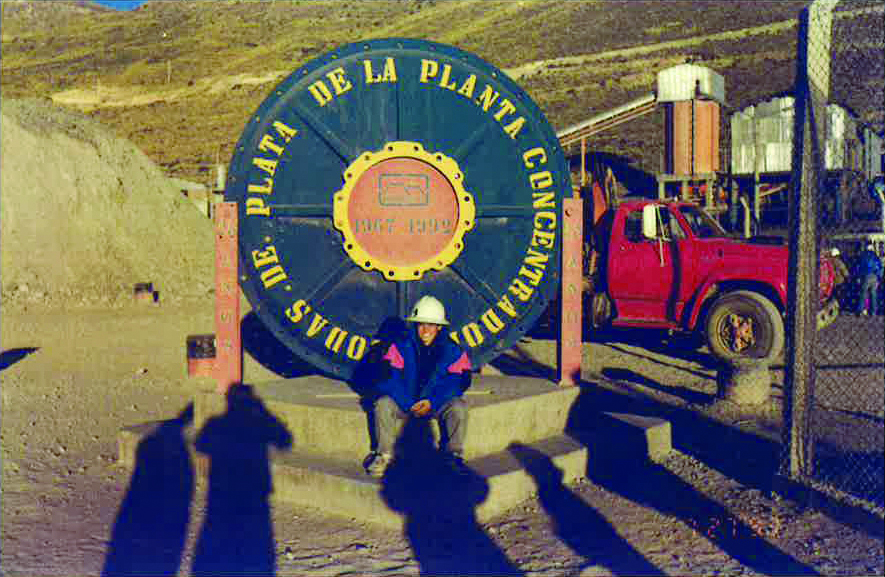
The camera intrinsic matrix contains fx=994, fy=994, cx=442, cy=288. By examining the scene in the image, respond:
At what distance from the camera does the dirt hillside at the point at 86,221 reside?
2053 cm

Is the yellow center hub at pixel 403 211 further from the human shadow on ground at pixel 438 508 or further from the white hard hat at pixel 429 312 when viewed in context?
the human shadow on ground at pixel 438 508

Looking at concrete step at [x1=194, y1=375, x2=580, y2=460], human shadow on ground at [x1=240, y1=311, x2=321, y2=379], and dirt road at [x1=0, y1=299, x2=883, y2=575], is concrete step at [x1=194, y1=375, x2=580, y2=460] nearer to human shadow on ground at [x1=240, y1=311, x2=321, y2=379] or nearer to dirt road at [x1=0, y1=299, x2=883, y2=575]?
dirt road at [x1=0, y1=299, x2=883, y2=575]

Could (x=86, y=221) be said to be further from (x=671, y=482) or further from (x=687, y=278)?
(x=671, y=482)

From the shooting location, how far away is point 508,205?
805 centimetres

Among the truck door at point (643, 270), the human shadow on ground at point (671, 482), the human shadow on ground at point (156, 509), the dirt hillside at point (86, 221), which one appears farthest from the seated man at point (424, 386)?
the dirt hillside at point (86, 221)

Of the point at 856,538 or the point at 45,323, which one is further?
the point at 45,323

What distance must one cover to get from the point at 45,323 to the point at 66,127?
1054 centimetres

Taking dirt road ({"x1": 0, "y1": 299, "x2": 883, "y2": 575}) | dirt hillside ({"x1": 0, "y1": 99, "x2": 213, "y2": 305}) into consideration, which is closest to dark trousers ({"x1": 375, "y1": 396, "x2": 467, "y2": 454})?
dirt road ({"x1": 0, "y1": 299, "x2": 883, "y2": 575})

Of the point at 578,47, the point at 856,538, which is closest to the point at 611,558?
the point at 856,538

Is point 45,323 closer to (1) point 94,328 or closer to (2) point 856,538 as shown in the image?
(1) point 94,328

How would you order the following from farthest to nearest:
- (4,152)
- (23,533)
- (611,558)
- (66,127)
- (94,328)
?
(66,127) < (4,152) < (94,328) < (23,533) < (611,558)

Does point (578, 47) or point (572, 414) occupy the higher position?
point (578, 47)

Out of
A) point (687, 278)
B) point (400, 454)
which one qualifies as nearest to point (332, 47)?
point (687, 278)

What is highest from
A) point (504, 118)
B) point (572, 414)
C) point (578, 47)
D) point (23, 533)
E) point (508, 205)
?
point (578, 47)
